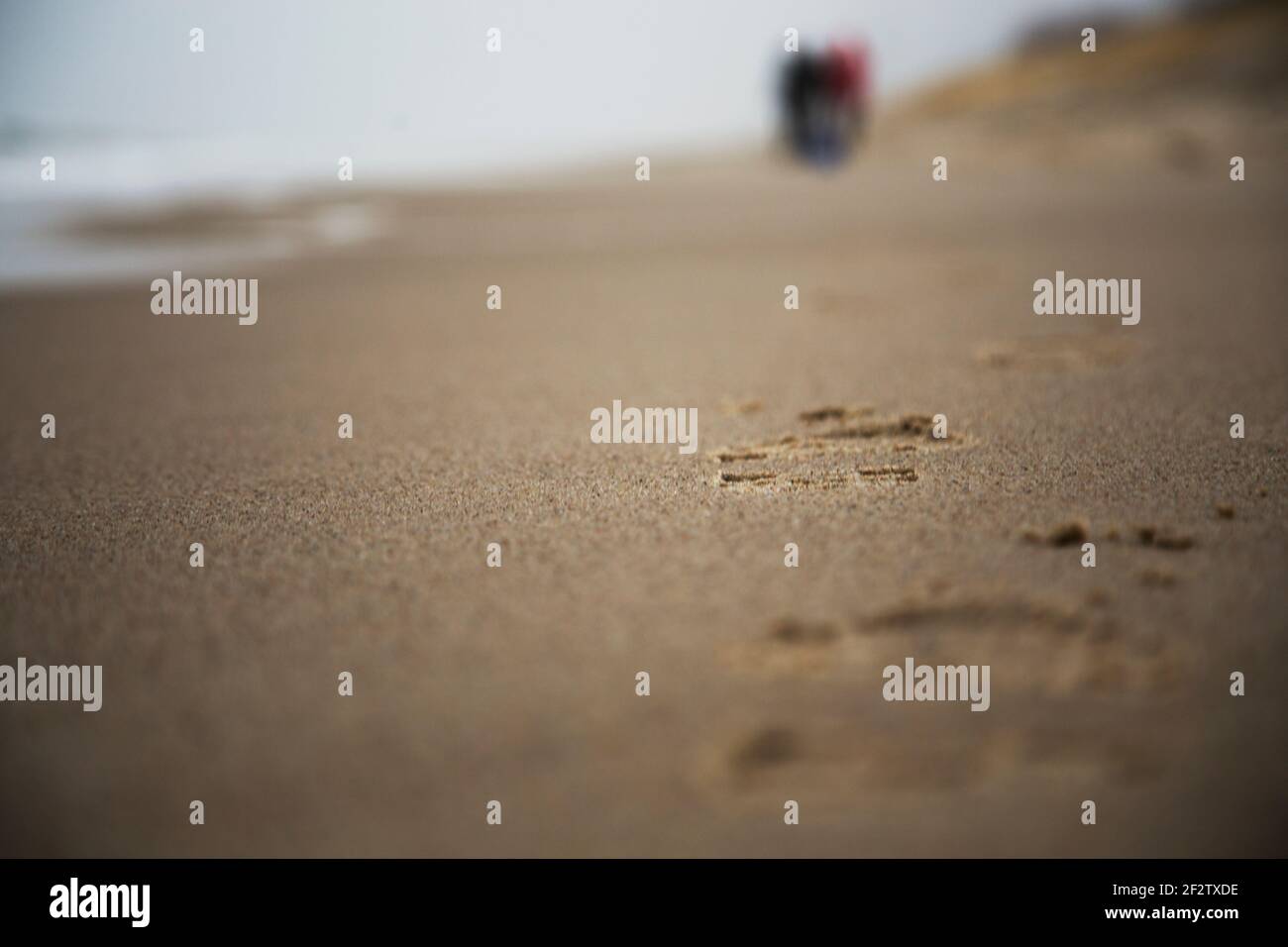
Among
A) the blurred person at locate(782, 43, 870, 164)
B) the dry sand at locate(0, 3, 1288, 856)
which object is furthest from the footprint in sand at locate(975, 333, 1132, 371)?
the blurred person at locate(782, 43, 870, 164)

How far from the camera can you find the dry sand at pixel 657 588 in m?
1.19

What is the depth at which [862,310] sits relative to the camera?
4.07m

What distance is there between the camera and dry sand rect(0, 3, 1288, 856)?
119 cm

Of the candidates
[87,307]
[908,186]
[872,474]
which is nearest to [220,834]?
[872,474]

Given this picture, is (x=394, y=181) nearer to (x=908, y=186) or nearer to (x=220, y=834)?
(x=908, y=186)

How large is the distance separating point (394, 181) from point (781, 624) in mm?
11694

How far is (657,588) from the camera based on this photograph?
1626 mm

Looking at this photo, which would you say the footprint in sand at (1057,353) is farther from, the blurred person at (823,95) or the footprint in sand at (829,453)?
the blurred person at (823,95)

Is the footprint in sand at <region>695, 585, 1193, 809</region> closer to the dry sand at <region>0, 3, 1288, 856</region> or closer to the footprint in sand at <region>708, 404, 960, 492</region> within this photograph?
the dry sand at <region>0, 3, 1288, 856</region>
